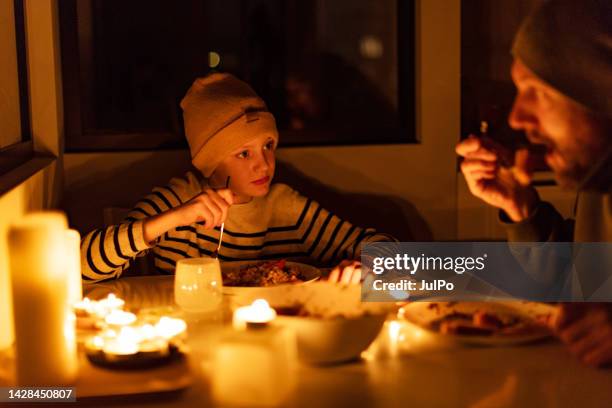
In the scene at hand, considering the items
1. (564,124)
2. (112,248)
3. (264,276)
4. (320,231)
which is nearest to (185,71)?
(320,231)

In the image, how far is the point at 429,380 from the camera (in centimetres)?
92

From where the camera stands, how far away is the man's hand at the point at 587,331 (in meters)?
0.96

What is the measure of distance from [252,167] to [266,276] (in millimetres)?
437

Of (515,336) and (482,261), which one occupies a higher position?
(515,336)

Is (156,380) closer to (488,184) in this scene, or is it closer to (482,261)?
(488,184)

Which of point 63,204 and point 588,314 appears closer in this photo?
point 588,314

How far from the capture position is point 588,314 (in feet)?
3.57

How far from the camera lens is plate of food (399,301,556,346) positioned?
1036 millimetres

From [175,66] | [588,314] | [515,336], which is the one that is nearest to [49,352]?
[515,336]

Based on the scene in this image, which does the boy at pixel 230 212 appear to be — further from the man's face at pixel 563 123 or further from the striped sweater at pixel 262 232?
the man's face at pixel 563 123

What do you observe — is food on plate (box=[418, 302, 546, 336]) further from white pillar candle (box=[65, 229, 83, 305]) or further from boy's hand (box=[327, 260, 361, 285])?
white pillar candle (box=[65, 229, 83, 305])

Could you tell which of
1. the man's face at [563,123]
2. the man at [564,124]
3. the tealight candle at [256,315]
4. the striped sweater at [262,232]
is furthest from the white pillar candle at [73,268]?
the man's face at [563,123]

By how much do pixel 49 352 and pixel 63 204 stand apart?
1.14 meters

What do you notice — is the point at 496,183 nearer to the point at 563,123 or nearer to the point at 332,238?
the point at 563,123
